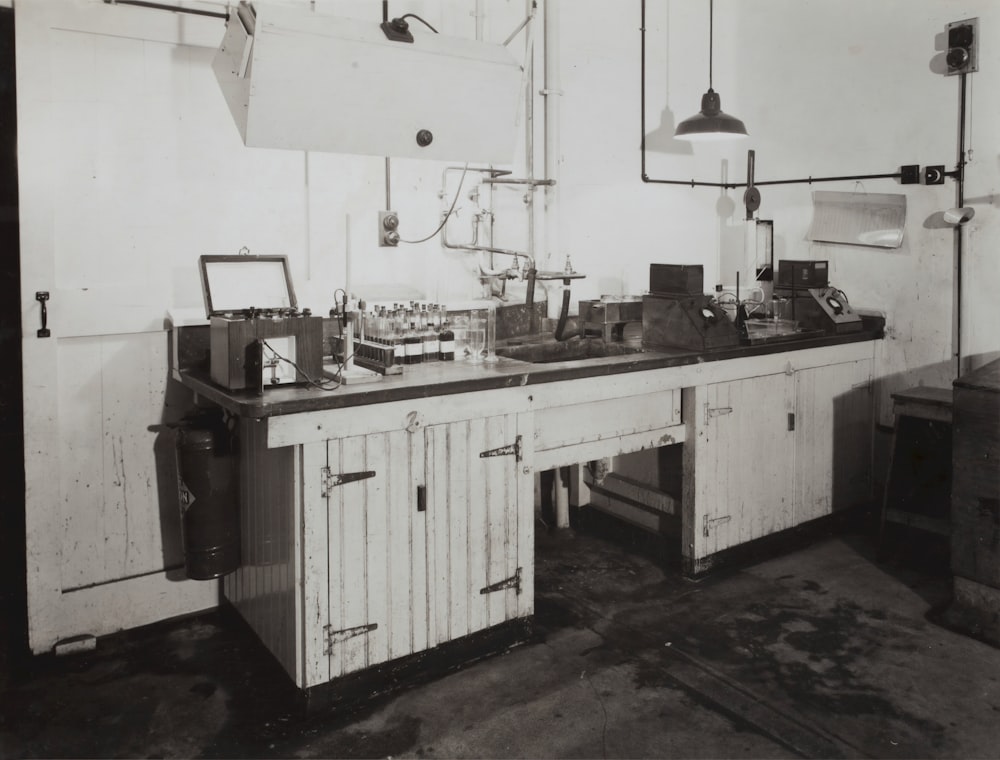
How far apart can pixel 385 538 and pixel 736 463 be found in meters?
1.66

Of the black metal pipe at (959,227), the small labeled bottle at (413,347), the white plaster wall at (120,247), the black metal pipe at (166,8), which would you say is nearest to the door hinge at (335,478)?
the small labeled bottle at (413,347)

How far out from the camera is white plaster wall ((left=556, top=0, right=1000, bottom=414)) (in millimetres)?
3662

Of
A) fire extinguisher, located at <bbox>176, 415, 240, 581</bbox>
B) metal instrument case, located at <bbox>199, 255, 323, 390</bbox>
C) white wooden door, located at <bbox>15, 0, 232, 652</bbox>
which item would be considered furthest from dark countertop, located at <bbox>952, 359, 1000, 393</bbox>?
white wooden door, located at <bbox>15, 0, 232, 652</bbox>

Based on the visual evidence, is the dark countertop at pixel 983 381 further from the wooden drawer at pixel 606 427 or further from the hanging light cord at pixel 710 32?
the hanging light cord at pixel 710 32

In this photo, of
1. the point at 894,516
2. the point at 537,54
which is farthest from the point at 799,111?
the point at 894,516

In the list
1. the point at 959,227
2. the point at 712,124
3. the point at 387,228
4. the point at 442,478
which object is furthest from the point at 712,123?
the point at 442,478

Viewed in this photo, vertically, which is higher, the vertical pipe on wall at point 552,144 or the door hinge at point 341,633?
the vertical pipe on wall at point 552,144

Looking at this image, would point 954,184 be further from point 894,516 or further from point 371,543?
point 371,543

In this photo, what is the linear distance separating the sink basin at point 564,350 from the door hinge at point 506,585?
966 mm

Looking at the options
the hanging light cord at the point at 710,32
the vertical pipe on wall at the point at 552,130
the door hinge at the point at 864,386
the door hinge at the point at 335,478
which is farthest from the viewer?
the hanging light cord at the point at 710,32

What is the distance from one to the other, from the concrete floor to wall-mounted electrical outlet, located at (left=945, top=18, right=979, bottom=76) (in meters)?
2.31

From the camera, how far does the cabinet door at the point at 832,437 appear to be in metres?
3.64

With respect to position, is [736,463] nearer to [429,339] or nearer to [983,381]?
[983,381]

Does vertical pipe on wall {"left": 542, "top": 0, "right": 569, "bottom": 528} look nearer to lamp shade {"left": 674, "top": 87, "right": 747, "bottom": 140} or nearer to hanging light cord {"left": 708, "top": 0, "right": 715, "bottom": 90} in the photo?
lamp shade {"left": 674, "top": 87, "right": 747, "bottom": 140}
